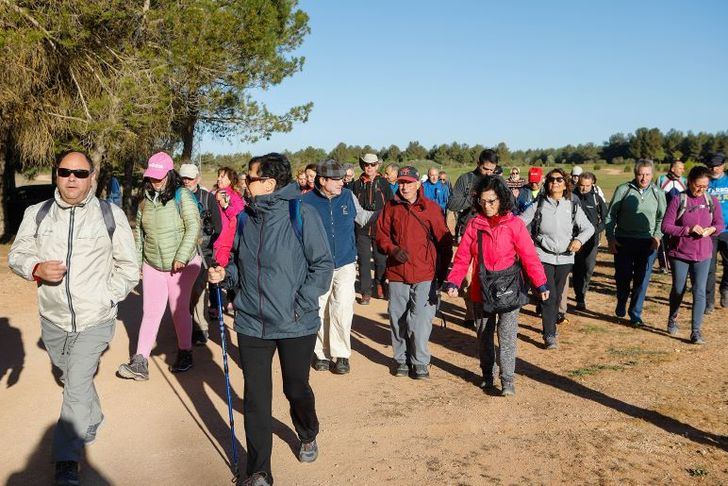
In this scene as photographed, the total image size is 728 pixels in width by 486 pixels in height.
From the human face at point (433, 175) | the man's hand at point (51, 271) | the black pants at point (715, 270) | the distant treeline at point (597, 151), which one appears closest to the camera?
the man's hand at point (51, 271)

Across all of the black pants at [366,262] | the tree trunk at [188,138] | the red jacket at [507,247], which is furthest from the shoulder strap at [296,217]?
the tree trunk at [188,138]

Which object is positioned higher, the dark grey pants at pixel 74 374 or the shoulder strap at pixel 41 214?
the shoulder strap at pixel 41 214

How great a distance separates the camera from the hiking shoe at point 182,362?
645 centimetres

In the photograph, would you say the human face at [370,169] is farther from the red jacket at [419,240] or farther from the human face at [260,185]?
the human face at [260,185]

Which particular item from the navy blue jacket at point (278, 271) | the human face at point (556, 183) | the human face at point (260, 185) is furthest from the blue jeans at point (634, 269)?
the human face at point (260, 185)

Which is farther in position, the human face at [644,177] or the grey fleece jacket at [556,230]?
the human face at [644,177]

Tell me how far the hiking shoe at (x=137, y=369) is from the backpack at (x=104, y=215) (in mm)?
2100

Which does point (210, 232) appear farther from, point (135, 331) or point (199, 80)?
point (199, 80)

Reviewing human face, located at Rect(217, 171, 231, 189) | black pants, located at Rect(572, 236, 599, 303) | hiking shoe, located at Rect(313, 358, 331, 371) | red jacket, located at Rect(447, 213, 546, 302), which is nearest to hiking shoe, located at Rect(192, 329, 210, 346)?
hiking shoe, located at Rect(313, 358, 331, 371)

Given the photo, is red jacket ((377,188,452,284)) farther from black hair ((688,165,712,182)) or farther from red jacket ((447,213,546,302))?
black hair ((688,165,712,182))

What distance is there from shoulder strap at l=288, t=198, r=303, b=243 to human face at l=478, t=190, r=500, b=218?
7.08 feet

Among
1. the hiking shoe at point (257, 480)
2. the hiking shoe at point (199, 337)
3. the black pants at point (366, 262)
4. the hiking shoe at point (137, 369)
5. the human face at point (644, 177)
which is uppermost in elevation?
the human face at point (644, 177)

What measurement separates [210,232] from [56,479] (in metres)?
3.59

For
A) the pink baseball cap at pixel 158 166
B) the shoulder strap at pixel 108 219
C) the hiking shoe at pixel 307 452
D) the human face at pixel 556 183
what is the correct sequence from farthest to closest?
the human face at pixel 556 183, the pink baseball cap at pixel 158 166, the hiking shoe at pixel 307 452, the shoulder strap at pixel 108 219
